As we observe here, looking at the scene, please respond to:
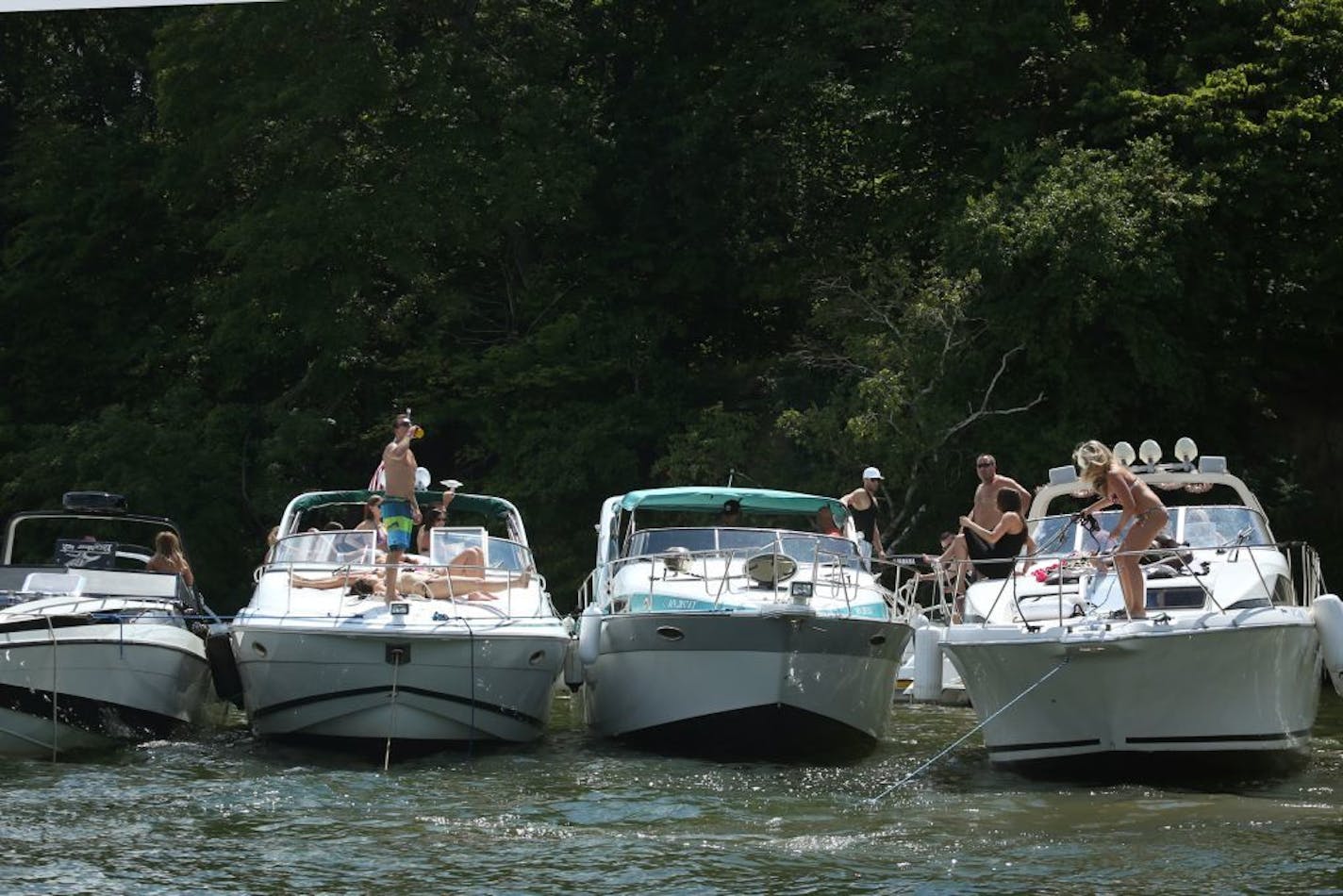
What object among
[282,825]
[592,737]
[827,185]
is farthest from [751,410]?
[282,825]

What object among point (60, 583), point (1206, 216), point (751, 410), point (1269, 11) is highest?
point (1269, 11)

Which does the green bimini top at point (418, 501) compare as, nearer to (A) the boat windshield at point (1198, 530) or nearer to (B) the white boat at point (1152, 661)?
(A) the boat windshield at point (1198, 530)

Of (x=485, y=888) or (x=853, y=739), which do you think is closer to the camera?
(x=485, y=888)

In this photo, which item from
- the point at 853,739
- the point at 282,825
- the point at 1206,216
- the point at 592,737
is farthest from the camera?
the point at 1206,216

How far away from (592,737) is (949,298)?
1244 centimetres

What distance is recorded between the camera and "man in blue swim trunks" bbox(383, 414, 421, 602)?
52.2ft

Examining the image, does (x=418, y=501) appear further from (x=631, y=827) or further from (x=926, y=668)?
(x=631, y=827)

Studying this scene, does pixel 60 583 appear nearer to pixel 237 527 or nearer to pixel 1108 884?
pixel 1108 884

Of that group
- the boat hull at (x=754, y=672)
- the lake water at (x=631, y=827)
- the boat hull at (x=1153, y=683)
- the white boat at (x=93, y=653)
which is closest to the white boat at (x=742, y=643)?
the boat hull at (x=754, y=672)

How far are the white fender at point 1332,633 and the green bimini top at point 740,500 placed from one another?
5204mm

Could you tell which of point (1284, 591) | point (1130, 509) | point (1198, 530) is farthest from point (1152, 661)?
point (1198, 530)

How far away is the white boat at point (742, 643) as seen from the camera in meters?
15.5

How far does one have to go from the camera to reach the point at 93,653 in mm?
15516

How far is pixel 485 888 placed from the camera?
10.9 m
